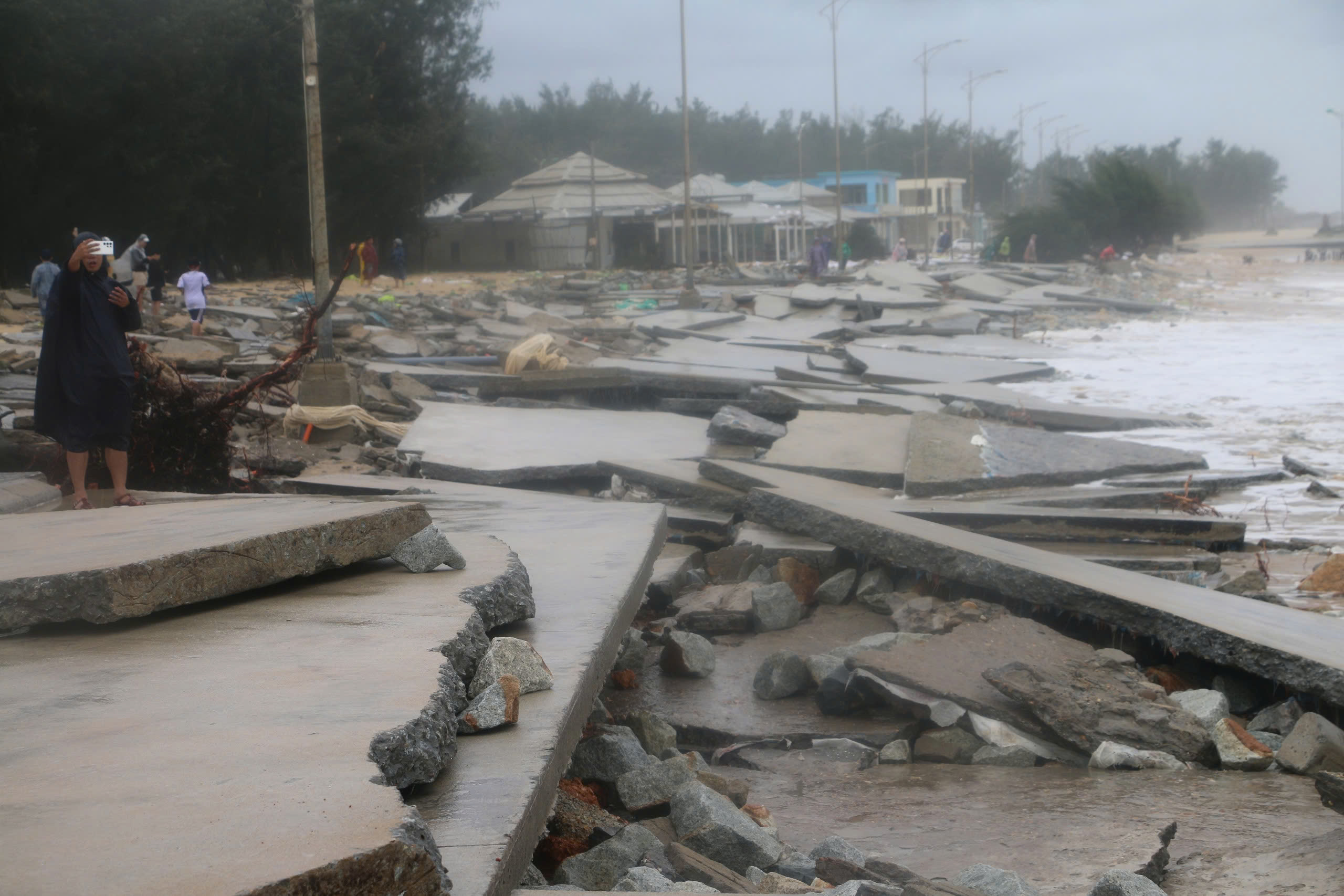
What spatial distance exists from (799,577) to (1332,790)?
9.22 ft

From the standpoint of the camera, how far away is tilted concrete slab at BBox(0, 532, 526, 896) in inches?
57.3

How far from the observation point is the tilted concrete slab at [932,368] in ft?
39.6

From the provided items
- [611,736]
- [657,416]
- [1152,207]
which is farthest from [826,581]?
[1152,207]

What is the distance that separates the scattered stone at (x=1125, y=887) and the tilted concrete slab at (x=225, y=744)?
1.38 m

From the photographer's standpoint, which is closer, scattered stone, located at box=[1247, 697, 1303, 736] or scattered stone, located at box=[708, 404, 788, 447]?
scattered stone, located at box=[1247, 697, 1303, 736]

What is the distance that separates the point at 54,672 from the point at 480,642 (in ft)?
2.87

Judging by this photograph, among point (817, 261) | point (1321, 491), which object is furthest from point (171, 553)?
point (817, 261)

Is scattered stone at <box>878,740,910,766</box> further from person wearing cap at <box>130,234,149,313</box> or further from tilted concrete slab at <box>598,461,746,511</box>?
person wearing cap at <box>130,234,149,313</box>

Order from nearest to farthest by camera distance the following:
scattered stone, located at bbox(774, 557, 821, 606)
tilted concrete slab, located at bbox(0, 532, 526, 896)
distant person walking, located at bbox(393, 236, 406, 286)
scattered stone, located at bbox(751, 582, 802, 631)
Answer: tilted concrete slab, located at bbox(0, 532, 526, 896) → scattered stone, located at bbox(751, 582, 802, 631) → scattered stone, located at bbox(774, 557, 821, 606) → distant person walking, located at bbox(393, 236, 406, 286)

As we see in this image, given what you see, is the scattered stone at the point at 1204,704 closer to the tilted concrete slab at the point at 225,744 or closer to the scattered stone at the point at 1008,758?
the scattered stone at the point at 1008,758

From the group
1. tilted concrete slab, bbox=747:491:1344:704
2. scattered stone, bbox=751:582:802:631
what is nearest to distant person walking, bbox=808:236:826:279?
tilted concrete slab, bbox=747:491:1344:704

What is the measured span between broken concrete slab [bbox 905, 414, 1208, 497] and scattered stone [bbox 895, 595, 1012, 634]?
2098 mm

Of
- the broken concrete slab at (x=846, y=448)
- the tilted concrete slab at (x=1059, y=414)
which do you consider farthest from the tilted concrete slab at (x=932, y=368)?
the broken concrete slab at (x=846, y=448)

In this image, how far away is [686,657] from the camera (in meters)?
4.27
